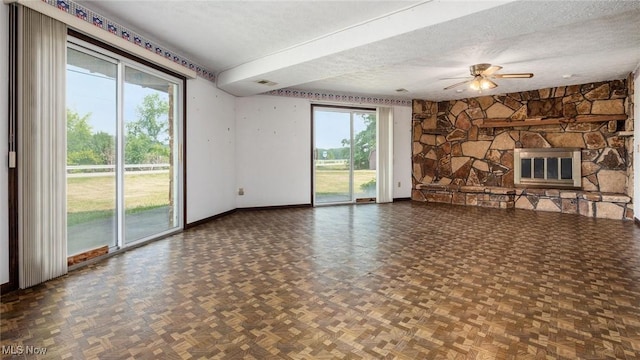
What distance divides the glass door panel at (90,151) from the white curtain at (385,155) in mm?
5380

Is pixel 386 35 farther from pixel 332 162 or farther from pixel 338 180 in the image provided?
pixel 338 180

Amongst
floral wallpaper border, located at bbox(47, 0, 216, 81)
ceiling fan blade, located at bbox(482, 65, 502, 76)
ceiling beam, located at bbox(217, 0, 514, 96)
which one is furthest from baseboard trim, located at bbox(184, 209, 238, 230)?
ceiling fan blade, located at bbox(482, 65, 502, 76)

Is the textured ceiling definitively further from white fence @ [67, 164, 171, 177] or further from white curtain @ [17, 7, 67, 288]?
white fence @ [67, 164, 171, 177]

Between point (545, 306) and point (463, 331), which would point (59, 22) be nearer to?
point (463, 331)

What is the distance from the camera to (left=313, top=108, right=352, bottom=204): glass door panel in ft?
23.5

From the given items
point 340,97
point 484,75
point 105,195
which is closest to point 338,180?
point 340,97

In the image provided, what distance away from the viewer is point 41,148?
8.73ft

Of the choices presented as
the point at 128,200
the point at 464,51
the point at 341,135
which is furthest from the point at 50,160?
the point at 341,135

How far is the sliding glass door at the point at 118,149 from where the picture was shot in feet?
10.4

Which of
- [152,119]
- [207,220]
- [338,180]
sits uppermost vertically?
[152,119]

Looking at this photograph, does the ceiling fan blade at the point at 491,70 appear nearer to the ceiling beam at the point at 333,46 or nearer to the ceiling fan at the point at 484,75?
the ceiling fan at the point at 484,75

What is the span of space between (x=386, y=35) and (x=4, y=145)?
3.29 meters

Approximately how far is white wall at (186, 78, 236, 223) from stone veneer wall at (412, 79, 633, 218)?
4.36 m

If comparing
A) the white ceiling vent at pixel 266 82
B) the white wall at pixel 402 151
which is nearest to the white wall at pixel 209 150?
the white ceiling vent at pixel 266 82
